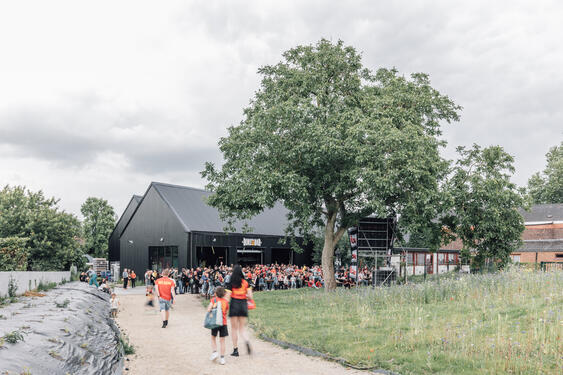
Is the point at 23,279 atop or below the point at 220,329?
below

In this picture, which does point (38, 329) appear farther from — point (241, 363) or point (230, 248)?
point (230, 248)

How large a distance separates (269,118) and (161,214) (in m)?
20.3

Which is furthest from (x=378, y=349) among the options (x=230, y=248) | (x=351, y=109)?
(x=230, y=248)

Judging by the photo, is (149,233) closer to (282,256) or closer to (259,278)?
(282,256)

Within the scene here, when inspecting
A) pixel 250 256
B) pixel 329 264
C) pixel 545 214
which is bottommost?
pixel 250 256

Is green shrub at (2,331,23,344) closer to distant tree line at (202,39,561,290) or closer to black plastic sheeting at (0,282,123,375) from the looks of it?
black plastic sheeting at (0,282,123,375)

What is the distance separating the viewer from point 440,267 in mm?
52281

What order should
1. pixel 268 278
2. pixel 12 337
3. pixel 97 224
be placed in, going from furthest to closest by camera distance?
pixel 97 224
pixel 268 278
pixel 12 337

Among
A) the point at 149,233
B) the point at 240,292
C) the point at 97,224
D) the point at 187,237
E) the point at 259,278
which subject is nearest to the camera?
the point at 240,292

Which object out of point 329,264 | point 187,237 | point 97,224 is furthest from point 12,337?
point 97,224

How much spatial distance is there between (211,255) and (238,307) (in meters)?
28.4

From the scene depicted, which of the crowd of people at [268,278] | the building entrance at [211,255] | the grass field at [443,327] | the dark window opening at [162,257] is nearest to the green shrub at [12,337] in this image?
the grass field at [443,327]

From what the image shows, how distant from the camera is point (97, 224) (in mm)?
68438

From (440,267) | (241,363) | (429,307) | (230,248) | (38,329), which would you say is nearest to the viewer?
(38,329)
